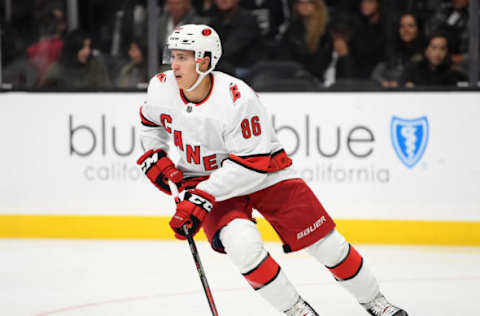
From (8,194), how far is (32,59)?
0.87 metres

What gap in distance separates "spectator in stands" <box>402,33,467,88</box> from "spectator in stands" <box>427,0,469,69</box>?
1.5 inches

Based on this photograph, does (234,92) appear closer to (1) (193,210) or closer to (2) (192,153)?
(2) (192,153)

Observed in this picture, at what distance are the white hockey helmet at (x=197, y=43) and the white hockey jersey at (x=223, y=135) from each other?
0.27ft

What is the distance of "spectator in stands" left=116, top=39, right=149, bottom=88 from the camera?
207 inches

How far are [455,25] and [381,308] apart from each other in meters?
2.42

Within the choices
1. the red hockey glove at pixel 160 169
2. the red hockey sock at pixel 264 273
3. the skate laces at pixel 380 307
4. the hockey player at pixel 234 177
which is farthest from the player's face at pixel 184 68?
the skate laces at pixel 380 307

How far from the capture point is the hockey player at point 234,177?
8.99ft

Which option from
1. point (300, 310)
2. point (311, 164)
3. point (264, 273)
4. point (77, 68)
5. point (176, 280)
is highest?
point (77, 68)

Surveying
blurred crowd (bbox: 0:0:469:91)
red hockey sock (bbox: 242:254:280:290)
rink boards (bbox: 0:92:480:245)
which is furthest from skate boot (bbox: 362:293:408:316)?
blurred crowd (bbox: 0:0:469:91)

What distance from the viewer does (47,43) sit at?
5.38 metres

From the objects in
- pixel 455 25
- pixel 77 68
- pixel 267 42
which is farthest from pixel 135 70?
pixel 455 25

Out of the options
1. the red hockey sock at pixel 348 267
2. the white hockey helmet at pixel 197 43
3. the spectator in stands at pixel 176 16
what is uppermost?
the white hockey helmet at pixel 197 43

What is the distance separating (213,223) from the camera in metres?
2.84

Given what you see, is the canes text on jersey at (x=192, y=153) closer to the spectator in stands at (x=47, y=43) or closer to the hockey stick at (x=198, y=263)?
the hockey stick at (x=198, y=263)
